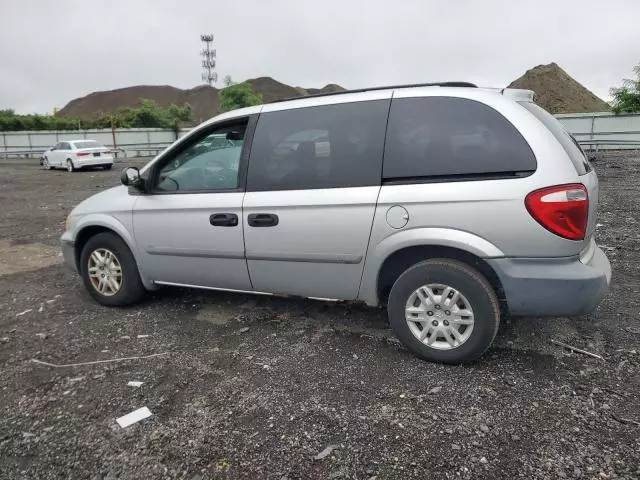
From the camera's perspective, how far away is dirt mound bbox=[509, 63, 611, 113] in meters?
38.4

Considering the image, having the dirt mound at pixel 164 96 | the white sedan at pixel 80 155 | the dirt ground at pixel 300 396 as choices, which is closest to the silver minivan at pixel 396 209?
the dirt ground at pixel 300 396

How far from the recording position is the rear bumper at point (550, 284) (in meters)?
2.92

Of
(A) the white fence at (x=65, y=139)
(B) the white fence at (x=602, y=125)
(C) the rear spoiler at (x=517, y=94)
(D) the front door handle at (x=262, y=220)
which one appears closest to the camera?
(C) the rear spoiler at (x=517, y=94)

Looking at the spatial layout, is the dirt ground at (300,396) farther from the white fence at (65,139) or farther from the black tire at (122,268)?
the white fence at (65,139)

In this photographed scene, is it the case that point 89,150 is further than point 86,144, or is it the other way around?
point 86,144

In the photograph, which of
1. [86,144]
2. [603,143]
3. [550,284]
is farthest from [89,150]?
[550,284]

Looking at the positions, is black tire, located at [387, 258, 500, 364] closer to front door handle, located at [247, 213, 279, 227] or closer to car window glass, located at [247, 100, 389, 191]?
car window glass, located at [247, 100, 389, 191]

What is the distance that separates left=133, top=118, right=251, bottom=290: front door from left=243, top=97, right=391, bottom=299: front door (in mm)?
159

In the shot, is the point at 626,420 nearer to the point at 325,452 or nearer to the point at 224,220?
the point at 325,452

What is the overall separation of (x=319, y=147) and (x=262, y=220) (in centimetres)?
70

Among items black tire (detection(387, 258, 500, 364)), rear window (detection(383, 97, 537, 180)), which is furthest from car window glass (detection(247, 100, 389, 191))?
black tire (detection(387, 258, 500, 364))

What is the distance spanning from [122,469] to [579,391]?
263cm

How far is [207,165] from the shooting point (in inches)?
161

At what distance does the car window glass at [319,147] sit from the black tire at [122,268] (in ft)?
4.96
